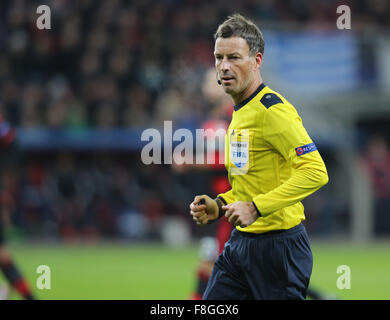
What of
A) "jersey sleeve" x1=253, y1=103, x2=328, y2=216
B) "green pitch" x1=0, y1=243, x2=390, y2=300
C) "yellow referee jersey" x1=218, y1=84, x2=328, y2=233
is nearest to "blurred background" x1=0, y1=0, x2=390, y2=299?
"green pitch" x1=0, y1=243, x2=390, y2=300

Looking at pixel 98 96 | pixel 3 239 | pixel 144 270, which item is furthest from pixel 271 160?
pixel 98 96

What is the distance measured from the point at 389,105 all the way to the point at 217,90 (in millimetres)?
11064

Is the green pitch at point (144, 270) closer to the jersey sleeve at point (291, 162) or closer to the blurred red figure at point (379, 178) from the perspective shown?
the blurred red figure at point (379, 178)

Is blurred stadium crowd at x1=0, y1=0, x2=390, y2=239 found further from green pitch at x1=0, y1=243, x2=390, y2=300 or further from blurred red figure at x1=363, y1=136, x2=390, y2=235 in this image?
green pitch at x1=0, y1=243, x2=390, y2=300

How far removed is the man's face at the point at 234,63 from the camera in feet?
13.2

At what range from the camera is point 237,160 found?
13.5 ft

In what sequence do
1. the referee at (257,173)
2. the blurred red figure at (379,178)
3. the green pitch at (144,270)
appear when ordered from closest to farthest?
the referee at (257,173)
the green pitch at (144,270)
the blurred red figure at (379,178)

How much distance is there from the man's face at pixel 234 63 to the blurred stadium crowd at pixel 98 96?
1141 centimetres

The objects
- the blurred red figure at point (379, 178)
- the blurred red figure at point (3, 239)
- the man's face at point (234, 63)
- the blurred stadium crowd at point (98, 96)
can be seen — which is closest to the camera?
the man's face at point (234, 63)

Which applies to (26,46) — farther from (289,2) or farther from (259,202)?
(259,202)

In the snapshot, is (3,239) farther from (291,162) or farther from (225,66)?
(291,162)

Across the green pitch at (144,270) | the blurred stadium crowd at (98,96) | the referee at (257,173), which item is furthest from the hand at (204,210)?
the blurred stadium crowd at (98,96)

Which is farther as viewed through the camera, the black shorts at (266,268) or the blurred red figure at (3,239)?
the blurred red figure at (3,239)

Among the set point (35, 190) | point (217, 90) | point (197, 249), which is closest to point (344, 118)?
point (197, 249)
